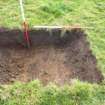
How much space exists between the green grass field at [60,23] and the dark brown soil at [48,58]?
18 centimetres

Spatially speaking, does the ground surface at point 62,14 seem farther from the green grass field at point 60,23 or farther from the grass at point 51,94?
the grass at point 51,94

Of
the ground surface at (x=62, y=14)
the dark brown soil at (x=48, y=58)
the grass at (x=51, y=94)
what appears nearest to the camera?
the grass at (x=51, y=94)

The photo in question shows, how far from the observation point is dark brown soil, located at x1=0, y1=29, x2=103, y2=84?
480 cm

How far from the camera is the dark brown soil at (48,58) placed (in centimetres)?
480

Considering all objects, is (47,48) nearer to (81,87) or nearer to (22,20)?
(22,20)

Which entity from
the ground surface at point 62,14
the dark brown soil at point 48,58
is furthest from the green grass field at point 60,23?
the dark brown soil at point 48,58

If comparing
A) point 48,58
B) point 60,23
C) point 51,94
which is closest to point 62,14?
point 60,23

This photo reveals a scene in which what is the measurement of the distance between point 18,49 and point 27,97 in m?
1.49

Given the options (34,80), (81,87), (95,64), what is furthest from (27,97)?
(95,64)

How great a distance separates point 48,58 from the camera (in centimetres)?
528

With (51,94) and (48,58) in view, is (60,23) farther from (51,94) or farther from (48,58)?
(51,94)

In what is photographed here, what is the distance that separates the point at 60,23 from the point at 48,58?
0.84m

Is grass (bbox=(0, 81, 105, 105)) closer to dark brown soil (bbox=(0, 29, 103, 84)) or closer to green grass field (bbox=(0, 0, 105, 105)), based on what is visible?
green grass field (bbox=(0, 0, 105, 105))

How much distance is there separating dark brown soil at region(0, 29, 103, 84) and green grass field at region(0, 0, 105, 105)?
180 mm
